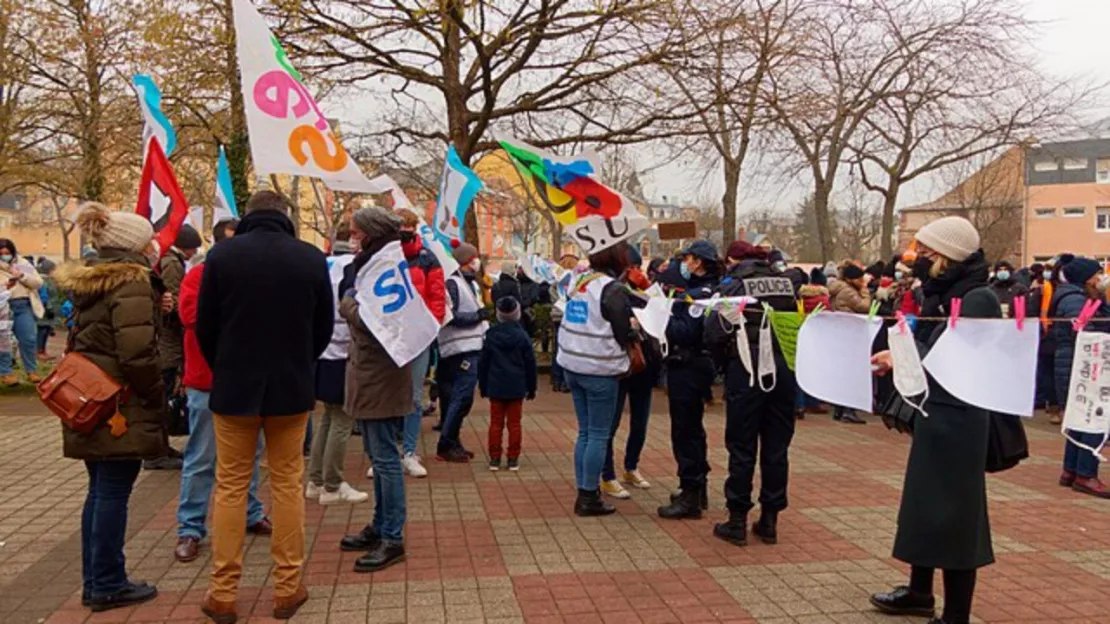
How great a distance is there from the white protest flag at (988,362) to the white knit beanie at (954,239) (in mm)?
332

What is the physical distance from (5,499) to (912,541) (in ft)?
20.3

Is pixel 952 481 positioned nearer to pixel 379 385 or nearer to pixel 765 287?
Result: pixel 765 287

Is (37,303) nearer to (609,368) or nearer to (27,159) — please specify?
(609,368)

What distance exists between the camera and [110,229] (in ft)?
14.0

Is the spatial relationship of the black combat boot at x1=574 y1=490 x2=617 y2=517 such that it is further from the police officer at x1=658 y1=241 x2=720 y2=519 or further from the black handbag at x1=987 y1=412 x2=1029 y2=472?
the black handbag at x1=987 y1=412 x2=1029 y2=472

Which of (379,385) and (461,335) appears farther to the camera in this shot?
(461,335)

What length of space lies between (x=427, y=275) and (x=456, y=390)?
214cm

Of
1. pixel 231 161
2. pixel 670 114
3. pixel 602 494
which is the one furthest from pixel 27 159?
pixel 602 494

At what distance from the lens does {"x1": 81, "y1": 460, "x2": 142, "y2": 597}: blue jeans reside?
4.09 m

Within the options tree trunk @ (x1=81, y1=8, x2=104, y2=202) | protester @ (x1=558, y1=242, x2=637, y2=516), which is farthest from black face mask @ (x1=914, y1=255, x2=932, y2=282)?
tree trunk @ (x1=81, y1=8, x2=104, y2=202)

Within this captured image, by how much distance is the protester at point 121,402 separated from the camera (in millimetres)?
4066

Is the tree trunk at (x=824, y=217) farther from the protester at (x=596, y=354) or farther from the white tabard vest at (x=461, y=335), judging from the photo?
the protester at (x=596, y=354)

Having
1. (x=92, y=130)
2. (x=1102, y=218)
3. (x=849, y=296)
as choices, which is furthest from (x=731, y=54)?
(x=1102, y=218)

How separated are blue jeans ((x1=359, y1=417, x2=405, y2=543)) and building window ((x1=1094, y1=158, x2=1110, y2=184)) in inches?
2544
